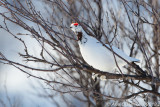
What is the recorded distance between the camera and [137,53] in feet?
16.7

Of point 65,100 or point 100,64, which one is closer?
point 100,64

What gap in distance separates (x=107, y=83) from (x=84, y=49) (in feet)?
7.64

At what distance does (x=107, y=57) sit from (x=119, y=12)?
1715 mm

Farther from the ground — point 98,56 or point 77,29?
point 77,29

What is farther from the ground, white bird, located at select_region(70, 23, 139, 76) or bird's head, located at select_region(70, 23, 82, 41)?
bird's head, located at select_region(70, 23, 82, 41)

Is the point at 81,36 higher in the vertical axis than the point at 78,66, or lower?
higher

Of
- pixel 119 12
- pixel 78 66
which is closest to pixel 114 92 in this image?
pixel 119 12

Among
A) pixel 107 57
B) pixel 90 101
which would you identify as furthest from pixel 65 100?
pixel 107 57

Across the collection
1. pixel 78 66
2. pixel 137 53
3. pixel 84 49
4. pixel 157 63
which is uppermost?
pixel 137 53

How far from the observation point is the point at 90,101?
5.52m

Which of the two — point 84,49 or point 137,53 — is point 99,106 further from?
point 84,49

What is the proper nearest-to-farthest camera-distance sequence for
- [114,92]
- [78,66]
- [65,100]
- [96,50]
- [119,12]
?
[78,66] → [96,50] → [119,12] → [114,92] → [65,100]

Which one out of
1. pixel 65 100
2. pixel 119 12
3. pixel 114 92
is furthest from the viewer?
pixel 65 100

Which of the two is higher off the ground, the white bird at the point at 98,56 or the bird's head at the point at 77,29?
the bird's head at the point at 77,29
